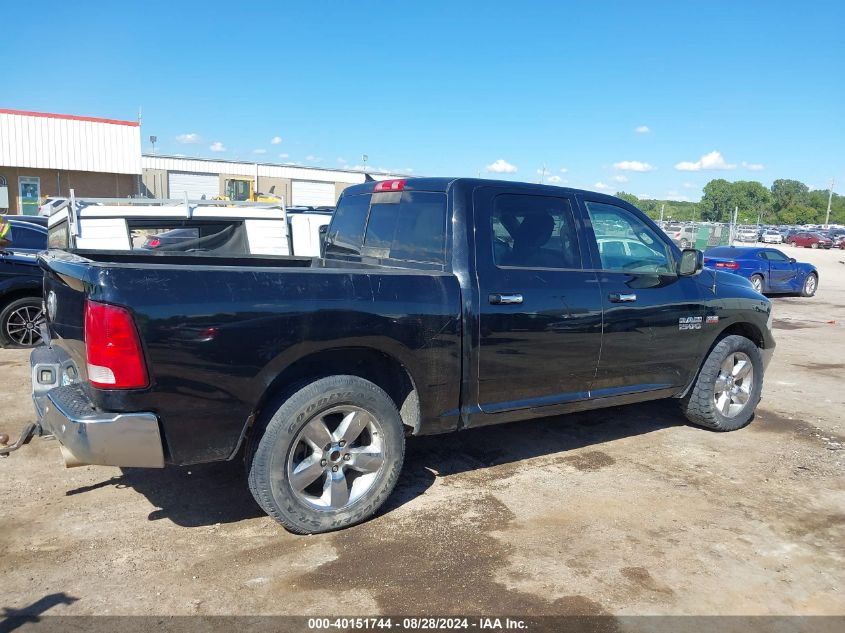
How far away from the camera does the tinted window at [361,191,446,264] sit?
14.3 feet

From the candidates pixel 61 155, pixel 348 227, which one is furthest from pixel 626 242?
pixel 61 155

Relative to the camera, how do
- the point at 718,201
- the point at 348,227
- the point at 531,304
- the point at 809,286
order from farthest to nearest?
the point at 718,201, the point at 809,286, the point at 348,227, the point at 531,304

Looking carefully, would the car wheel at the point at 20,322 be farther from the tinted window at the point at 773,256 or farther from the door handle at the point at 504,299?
the tinted window at the point at 773,256

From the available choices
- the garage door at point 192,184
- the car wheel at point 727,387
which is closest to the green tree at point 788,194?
the garage door at point 192,184

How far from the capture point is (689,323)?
5.28 m

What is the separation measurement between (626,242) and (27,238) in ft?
26.3

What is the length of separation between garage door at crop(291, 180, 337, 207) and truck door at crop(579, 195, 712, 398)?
4720 centimetres

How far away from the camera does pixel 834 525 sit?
4.11 m

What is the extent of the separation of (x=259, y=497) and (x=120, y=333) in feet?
3.69

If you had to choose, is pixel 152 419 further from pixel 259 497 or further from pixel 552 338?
pixel 552 338

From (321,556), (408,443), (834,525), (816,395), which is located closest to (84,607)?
(321,556)

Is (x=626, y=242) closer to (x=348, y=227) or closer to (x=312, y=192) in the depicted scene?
(x=348, y=227)

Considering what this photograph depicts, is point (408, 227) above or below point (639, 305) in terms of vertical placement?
above

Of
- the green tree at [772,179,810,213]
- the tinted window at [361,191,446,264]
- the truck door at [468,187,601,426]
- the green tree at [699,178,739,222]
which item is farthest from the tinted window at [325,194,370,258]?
the green tree at [772,179,810,213]
